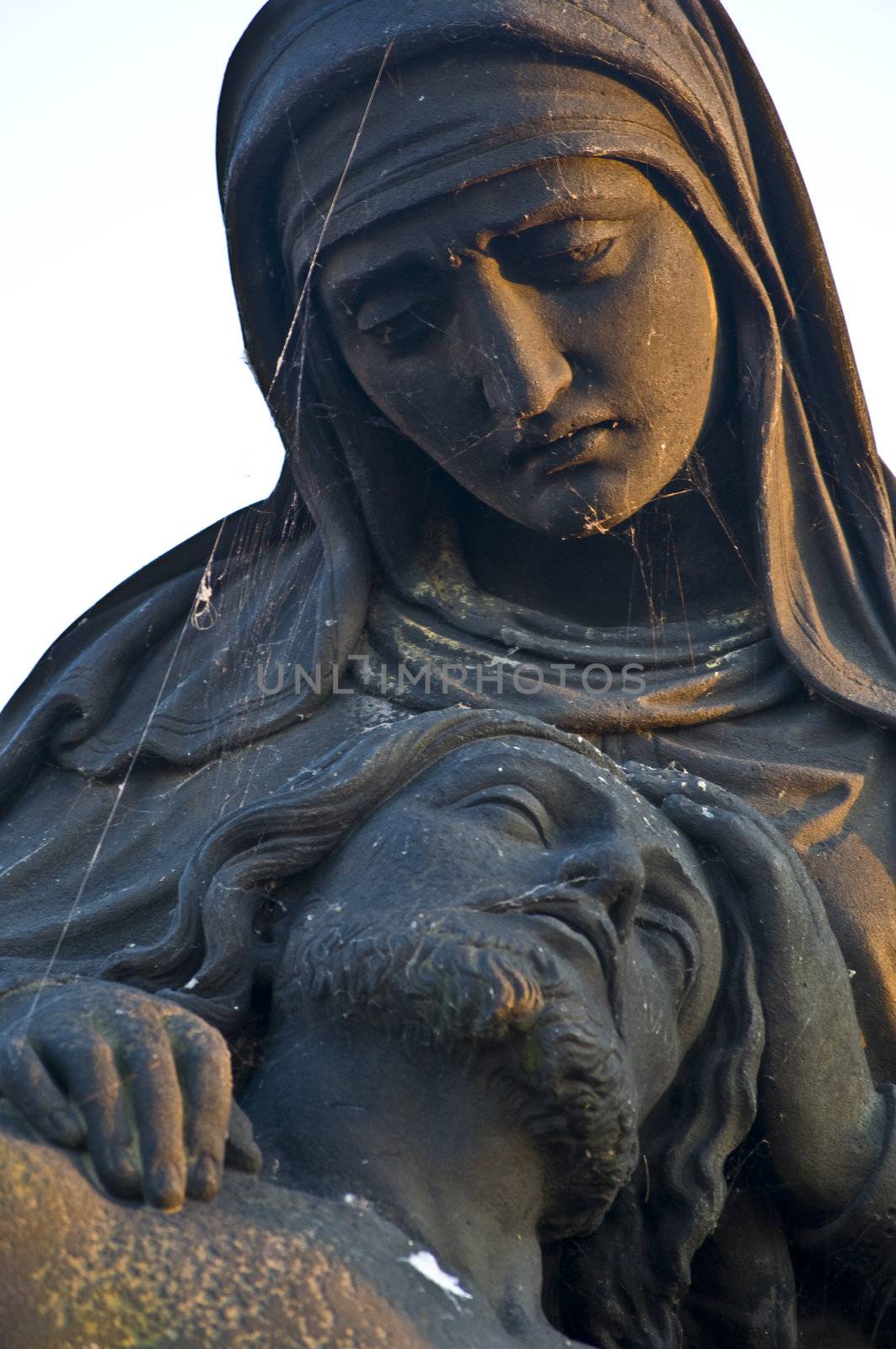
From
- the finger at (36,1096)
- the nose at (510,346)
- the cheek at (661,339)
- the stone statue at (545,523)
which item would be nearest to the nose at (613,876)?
the stone statue at (545,523)

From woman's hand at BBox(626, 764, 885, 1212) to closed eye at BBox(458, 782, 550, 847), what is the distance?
351mm

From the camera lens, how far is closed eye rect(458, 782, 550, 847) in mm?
4062

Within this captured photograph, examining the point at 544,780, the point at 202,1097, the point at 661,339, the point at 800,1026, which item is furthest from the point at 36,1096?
the point at 661,339

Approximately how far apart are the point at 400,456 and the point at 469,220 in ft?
2.29

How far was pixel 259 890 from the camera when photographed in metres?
4.09

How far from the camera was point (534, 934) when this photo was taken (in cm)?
379

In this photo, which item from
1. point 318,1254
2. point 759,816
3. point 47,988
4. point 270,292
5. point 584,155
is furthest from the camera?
point 270,292

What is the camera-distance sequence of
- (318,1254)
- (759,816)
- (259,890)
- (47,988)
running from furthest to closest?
(759,816) < (259,890) < (47,988) < (318,1254)

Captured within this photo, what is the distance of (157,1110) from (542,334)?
6.62 feet

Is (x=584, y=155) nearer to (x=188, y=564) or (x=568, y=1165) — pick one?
(x=188, y=564)

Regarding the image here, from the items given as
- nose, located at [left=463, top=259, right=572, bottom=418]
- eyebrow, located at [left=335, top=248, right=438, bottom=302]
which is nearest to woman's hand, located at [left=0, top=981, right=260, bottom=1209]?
nose, located at [left=463, top=259, right=572, bottom=418]

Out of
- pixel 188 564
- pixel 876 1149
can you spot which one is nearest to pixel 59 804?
pixel 188 564

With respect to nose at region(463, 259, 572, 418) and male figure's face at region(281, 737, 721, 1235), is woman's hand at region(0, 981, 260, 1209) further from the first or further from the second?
nose at region(463, 259, 572, 418)

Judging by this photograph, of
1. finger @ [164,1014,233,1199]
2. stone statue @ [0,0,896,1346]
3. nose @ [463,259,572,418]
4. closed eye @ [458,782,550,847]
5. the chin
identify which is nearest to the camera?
finger @ [164,1014,233,1199]
